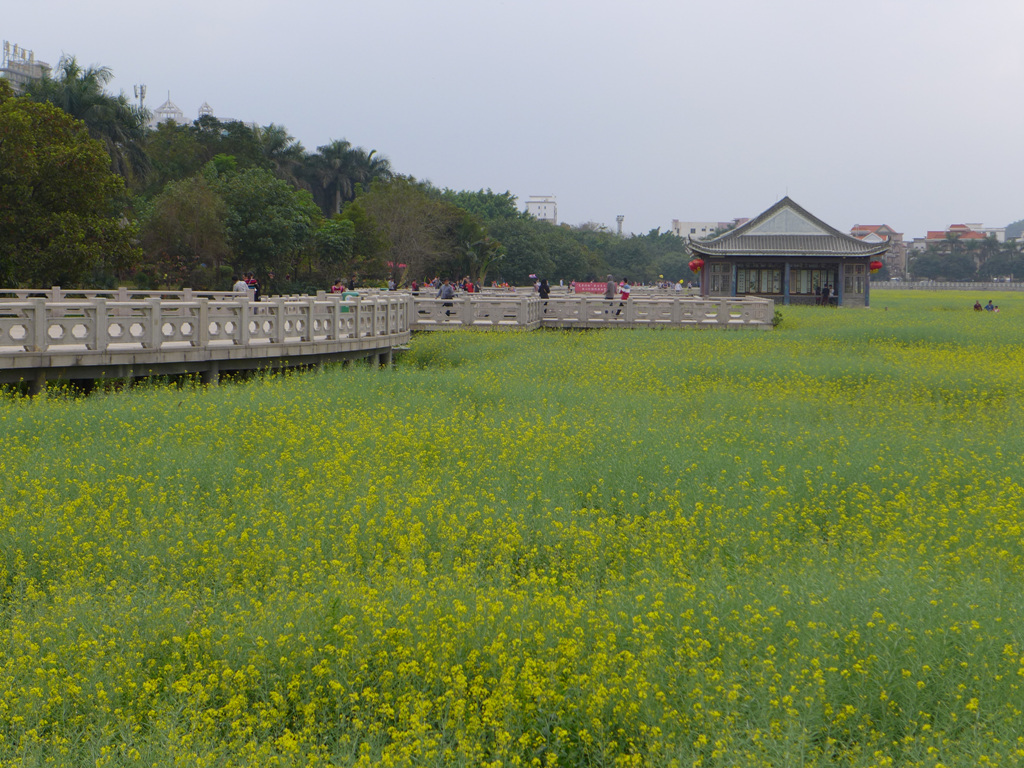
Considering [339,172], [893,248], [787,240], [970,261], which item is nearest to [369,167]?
[339,172]

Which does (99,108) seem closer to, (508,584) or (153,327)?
(153,327)

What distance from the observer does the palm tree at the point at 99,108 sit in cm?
3769

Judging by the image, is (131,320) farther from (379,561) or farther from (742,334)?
(742,334)

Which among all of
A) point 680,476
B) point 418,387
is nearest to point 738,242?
point 418,387

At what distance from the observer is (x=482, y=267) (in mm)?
69875

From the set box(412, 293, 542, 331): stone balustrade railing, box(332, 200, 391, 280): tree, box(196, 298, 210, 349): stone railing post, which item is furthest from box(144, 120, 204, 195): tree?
box(196, 298, 210, 349): stone railing post

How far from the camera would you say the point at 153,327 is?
16531mm

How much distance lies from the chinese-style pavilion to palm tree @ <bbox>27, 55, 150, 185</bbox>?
86.2 ft

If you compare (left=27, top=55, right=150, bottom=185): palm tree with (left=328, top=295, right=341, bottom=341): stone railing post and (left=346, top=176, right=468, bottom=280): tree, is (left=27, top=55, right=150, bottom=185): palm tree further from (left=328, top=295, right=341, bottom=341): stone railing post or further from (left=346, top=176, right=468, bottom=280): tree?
(left=328, top=295, right=341, bottom=341): stone railing post

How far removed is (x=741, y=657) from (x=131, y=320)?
13.4 m

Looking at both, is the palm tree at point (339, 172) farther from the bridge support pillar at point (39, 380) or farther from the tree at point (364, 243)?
the bridge support pillar at point (39, 380)

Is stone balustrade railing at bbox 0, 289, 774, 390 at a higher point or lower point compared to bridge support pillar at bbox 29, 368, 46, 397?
higher

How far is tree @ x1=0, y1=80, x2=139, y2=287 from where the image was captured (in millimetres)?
26219

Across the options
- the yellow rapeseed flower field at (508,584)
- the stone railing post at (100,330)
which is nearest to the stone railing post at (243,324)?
the stone railing post at (100,330)
